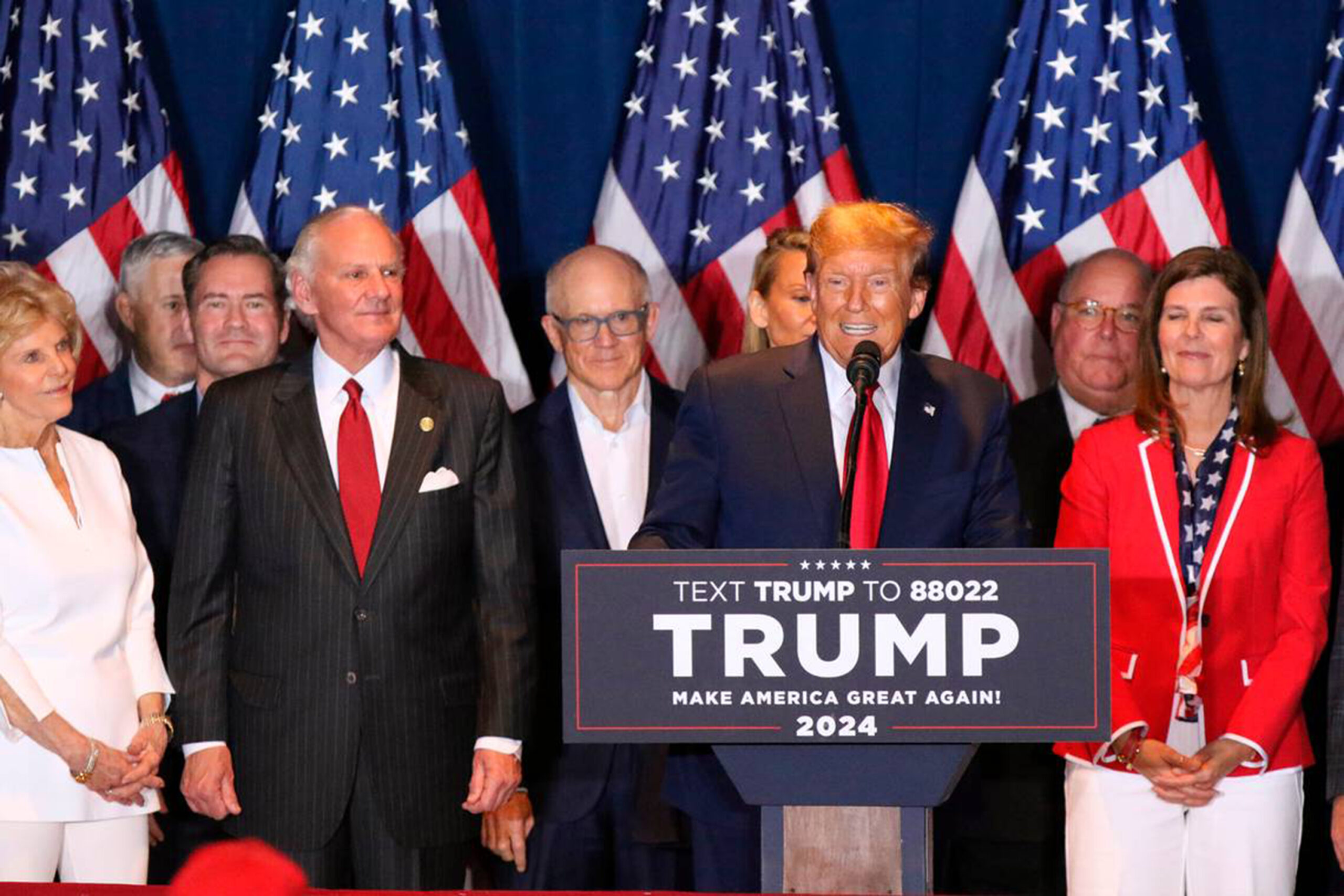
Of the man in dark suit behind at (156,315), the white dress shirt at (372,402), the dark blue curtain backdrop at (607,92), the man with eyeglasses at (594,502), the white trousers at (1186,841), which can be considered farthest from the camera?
the dark blue curtain backdrop at (607,92)

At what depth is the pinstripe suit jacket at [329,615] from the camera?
3248 millimetres

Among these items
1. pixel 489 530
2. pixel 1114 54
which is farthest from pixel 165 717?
pixel 1114 54

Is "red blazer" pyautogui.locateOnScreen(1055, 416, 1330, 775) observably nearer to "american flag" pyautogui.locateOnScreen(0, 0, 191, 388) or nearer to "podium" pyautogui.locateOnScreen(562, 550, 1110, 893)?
"podium" pyautogui.locateOnScreen(562, 550, 1110, 893)

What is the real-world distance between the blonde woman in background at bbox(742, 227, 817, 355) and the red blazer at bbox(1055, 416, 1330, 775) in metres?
0.93

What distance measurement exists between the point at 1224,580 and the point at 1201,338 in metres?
0.45

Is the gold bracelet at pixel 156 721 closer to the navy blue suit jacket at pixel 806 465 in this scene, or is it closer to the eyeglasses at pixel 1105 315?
the navy blue suit jacket at pixel 806 465

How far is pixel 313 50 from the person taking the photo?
4582mm

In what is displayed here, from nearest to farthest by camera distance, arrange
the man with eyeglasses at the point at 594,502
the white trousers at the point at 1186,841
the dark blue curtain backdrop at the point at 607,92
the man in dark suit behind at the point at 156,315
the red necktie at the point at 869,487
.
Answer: the red necktie at the point at 869,487 < the white trousers at the point at 1186,841 < the man with eyeglasses at the point at 594,502 < the man in dark suit behind at the point at 156,315 < the dark blue curtain backdrop at the point at 607,92

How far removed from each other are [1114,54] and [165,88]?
2.51 m

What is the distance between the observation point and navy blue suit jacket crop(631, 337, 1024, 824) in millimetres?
2768

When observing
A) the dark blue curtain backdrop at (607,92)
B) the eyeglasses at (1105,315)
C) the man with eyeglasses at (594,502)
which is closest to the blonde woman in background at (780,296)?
the man with eyeglasses at (594,502)

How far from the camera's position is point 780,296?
404 centimetres

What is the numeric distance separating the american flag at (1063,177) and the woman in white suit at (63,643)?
2147mm

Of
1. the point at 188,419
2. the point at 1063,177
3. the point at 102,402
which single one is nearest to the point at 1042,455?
the point at 1063,177
